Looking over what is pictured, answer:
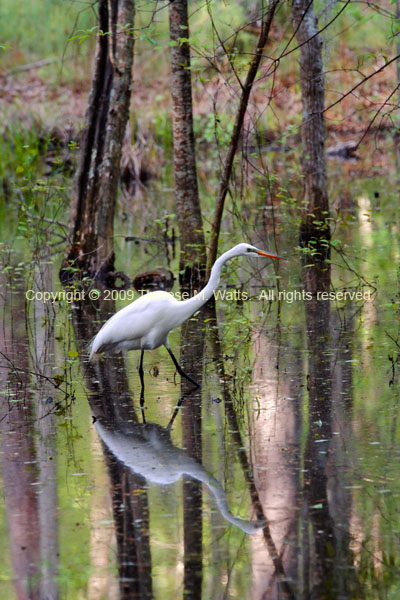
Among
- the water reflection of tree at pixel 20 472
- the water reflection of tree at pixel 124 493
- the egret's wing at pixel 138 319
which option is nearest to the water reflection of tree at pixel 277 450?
the water reflection of tree at pixel 124 493

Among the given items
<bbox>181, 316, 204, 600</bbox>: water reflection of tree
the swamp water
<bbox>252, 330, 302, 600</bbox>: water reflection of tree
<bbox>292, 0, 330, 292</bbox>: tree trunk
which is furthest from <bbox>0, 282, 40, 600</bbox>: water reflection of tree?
<bbox>292, 0, 330, 292</bbox>: tree trunk

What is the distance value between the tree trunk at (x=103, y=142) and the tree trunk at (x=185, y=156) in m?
0.91

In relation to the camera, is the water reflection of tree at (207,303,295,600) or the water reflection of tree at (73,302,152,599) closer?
the water reflection of tree at (207,303,295,600)

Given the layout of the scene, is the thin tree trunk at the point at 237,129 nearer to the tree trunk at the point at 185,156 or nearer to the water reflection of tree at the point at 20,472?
the tree trunk at the point at 185,156

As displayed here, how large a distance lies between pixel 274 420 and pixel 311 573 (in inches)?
79.6

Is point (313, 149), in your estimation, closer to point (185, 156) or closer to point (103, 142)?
point (185, 156)

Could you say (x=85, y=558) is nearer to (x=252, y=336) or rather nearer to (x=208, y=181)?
(x=252, y=336)

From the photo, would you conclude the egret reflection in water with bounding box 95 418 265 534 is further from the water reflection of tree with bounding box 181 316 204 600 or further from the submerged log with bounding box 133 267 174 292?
the submerged log with bounding box 133 267 174 292

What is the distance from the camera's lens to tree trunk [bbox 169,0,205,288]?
9.56 meters

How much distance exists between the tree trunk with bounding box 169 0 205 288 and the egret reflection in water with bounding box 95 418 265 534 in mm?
3944

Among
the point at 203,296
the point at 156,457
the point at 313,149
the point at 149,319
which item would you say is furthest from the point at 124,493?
the point at 313,149

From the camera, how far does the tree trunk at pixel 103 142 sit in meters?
10.5

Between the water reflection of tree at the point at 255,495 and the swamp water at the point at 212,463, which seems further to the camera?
the swamp water at the point at 212,463

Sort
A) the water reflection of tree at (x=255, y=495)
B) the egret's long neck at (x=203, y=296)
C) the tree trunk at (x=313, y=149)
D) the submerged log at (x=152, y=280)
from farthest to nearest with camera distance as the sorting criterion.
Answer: the tree trunk at (x=313, y=149) → the submerged log at (x=152, y=280) → the egret's long neck at (x=203, y=296) → the water reflection of tree at (x=255, y=495)
